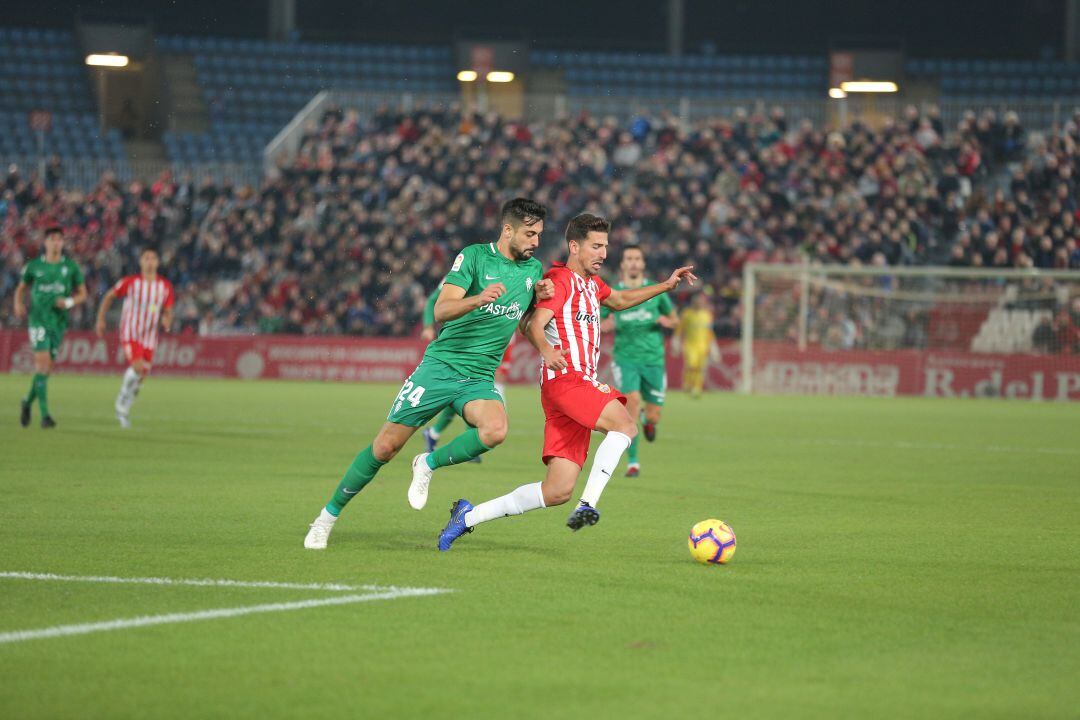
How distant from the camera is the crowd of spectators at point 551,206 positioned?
35.0 meters

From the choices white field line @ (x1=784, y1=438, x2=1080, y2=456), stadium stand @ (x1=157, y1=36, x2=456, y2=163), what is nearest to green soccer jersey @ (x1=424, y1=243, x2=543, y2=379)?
white field line @ (x1=784, y1=438, x2=1080, y2=456)

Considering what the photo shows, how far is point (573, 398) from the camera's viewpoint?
8.98m

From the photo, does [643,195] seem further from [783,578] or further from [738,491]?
[783,578]

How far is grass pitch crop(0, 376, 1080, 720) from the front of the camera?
5.25 meters

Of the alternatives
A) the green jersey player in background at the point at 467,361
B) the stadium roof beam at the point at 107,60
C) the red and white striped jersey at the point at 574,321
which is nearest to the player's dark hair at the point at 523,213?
the green jersey player in background at the point at 467,361

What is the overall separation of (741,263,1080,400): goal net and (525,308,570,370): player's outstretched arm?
23610 mm

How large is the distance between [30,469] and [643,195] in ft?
80.3

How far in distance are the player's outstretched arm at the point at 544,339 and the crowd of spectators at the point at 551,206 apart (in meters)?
25.7

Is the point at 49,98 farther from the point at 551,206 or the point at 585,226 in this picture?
the point at 585,226

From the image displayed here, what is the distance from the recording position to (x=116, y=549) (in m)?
Result: 8.65

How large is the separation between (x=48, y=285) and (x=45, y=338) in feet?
2.27

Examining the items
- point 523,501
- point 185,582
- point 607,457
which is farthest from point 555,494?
point 185,582

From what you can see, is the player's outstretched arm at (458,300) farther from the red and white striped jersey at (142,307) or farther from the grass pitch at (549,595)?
the red and white striped jersey at (142,307)

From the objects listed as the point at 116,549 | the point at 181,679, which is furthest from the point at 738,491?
the point at 181,679
